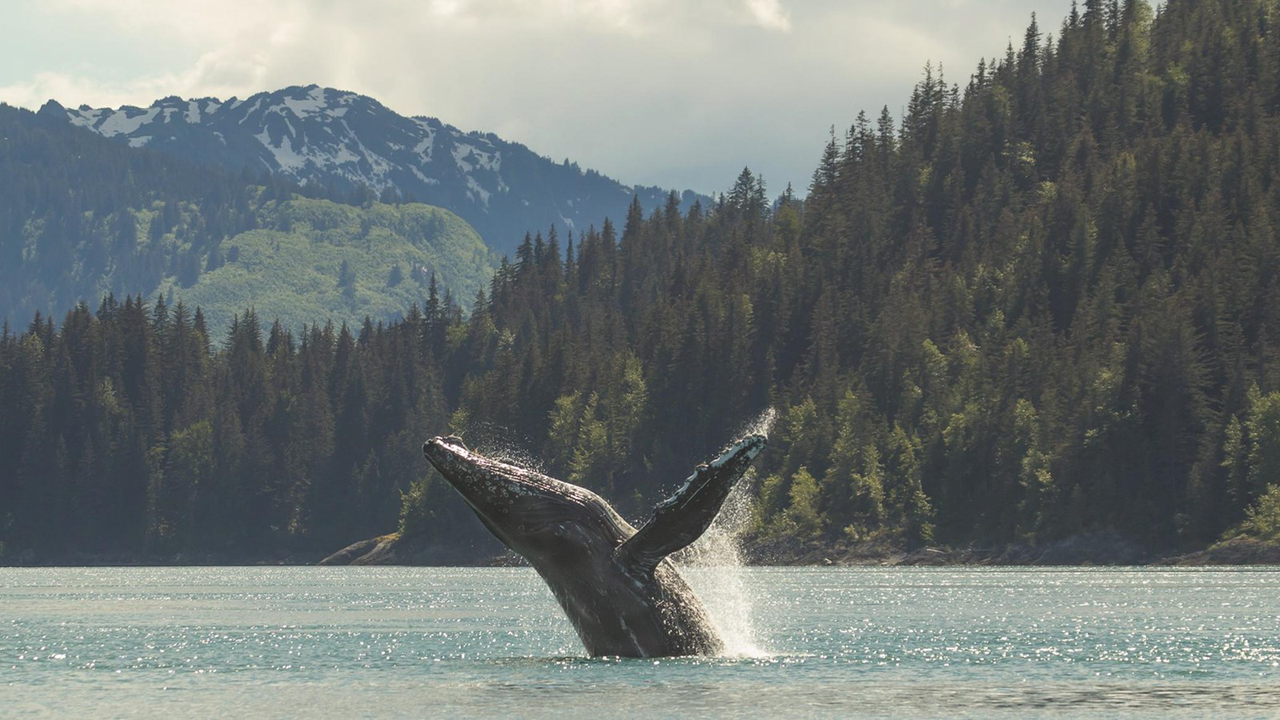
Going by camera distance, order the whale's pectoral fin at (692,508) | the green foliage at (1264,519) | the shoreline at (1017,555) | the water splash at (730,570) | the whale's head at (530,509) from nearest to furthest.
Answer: the whale's pectoral fin at (692,508), the whale's head at (530,509), the water splash at (730,570), the green foliage at (1264,519), the shoreline at (1017,555)

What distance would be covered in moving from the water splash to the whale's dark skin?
2.95 m

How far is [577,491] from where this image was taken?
3638 cm

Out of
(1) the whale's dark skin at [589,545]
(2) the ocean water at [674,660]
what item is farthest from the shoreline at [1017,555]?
(1) the whale's dark skin at [589,545]

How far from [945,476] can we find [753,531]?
60.0 feet

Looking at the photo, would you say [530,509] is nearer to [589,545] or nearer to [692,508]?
[589,545]

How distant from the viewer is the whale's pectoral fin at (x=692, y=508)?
32375 mm

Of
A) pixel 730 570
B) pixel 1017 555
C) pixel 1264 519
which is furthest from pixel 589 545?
pixel 1017 555

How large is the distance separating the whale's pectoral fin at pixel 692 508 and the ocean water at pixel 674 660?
9.81 ft

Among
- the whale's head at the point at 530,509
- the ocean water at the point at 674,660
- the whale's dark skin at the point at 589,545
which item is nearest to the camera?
the whale's dark skin at the point at 589,545

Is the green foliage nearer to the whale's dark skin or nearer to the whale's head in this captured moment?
the whale's dark skin

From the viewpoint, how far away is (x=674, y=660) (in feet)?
123

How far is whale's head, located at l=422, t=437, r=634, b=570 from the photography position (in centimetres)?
3484

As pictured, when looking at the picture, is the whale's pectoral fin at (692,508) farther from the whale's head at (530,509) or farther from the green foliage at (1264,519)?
the green foliage at (1264,519)

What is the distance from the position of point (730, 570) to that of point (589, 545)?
12647cm
